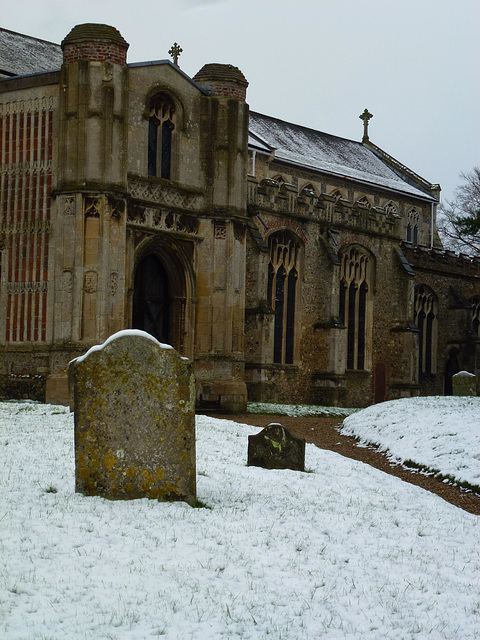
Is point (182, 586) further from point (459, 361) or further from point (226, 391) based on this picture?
point (459, 361)

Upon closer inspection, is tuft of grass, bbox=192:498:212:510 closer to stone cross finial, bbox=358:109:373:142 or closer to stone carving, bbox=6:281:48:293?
stone carving, bbox=6:281:48:293

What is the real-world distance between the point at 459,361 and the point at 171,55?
16168 mm

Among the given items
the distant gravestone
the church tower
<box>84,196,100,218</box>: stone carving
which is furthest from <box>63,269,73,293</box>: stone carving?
the distant gravestone

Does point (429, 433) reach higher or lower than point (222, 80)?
lower

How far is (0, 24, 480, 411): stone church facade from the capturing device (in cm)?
2120

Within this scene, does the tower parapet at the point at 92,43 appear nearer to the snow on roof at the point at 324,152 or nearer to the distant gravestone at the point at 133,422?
the distant gravestone at the point at 133,422

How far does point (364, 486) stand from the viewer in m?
11.6

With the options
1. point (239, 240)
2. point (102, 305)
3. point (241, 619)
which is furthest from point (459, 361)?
point (241, 619)

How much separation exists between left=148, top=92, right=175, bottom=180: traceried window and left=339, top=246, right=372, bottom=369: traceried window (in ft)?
29.8

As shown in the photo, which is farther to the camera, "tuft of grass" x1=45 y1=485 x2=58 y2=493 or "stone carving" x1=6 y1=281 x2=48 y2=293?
"stone carving" x1=6 y1=281 x2=48 y2=293

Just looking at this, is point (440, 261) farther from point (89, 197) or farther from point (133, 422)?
point (133, 422)

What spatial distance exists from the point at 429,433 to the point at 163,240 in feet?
30.6

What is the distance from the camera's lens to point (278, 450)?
39.4 ft

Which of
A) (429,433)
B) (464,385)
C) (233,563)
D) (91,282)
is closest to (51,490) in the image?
(233,563)
